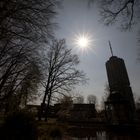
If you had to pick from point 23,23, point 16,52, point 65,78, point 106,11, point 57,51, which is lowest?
point 23,23

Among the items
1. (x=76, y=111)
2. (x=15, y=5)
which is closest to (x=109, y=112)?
(x=15, y=5)

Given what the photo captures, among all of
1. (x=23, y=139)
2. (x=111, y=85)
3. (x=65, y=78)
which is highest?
(x=111, y=85)

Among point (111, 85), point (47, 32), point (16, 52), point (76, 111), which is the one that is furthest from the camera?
point (111, 85)

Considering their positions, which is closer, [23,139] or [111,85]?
[23,139]

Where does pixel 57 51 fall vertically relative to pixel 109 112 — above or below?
above

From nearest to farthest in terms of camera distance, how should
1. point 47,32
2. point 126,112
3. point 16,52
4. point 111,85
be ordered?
point 47,32 < point 16,52 < point 126,112 < point 111,85

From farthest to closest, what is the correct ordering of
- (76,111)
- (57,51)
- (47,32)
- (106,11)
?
(76,111) < (57,51) < (106,11) < (47,32)

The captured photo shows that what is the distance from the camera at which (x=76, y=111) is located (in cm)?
4859

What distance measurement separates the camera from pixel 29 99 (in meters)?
22.9

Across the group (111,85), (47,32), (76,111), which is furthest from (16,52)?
(111,85)

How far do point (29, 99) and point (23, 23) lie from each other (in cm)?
1878

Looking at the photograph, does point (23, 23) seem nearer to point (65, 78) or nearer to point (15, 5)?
point (15, 5)

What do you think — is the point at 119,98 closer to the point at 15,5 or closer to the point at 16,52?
the point at 16,52

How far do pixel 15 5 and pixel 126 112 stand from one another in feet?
70.4
